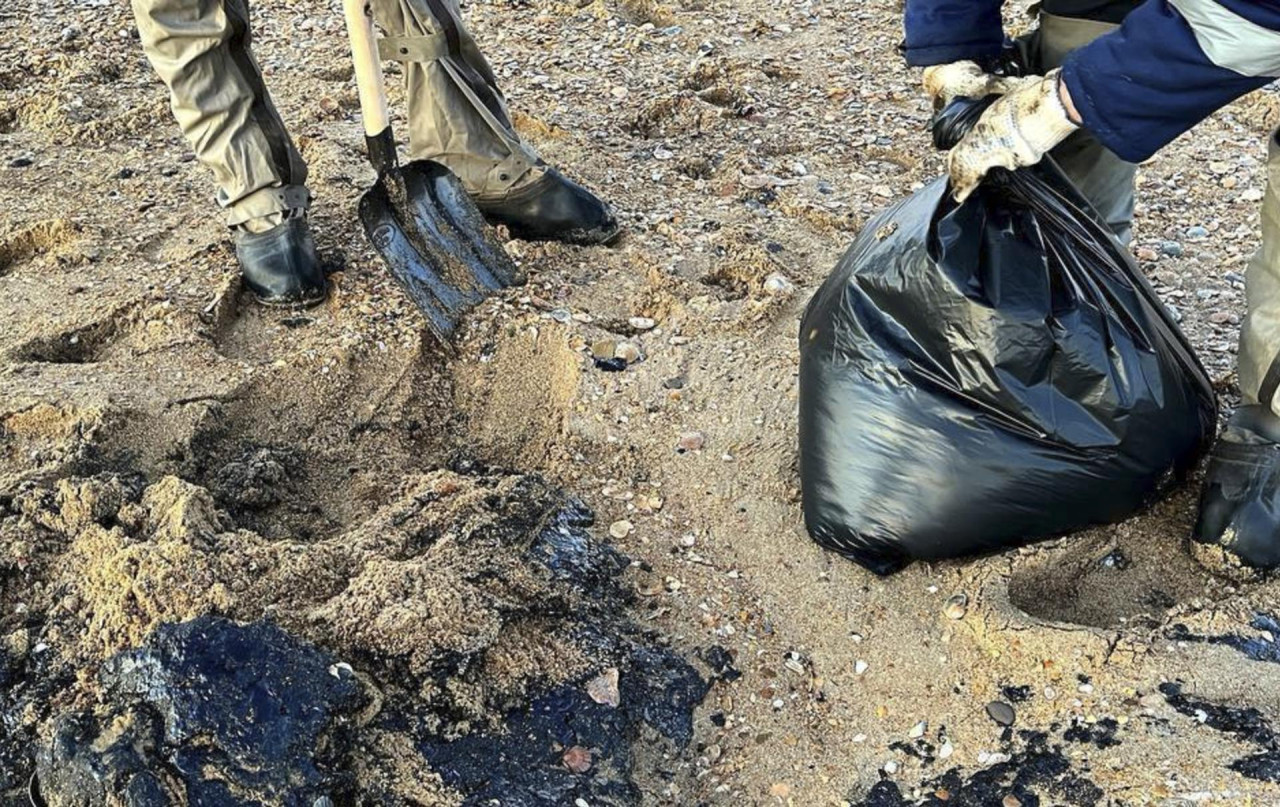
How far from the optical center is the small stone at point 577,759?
1.52 meters

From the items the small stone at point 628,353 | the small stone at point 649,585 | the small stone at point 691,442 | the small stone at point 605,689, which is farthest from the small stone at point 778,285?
the small stone at point 605,689

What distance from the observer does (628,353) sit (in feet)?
7.43

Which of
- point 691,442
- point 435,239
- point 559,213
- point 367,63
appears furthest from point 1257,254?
point 367,63

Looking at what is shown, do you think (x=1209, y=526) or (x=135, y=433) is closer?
(x=1209, y=526)

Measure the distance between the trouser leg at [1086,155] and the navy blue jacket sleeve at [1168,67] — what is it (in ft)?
2.12

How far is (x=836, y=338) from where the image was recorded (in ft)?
5.98

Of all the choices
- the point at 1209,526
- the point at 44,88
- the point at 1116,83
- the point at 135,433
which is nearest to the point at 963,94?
the point at 1116,83

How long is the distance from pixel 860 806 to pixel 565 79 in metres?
2.62

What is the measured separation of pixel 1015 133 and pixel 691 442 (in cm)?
83

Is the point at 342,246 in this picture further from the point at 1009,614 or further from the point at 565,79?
the point at 1009,614

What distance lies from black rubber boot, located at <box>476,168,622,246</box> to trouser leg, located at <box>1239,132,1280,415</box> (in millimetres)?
1409

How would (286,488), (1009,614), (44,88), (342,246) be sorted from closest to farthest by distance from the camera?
(1009,614) < (286,488) < (342,246) < (44,88)

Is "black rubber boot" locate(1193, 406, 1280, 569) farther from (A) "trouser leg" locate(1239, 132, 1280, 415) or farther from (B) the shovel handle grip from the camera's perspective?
(B) the shovel handle grip

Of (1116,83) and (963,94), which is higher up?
(1116,83)
